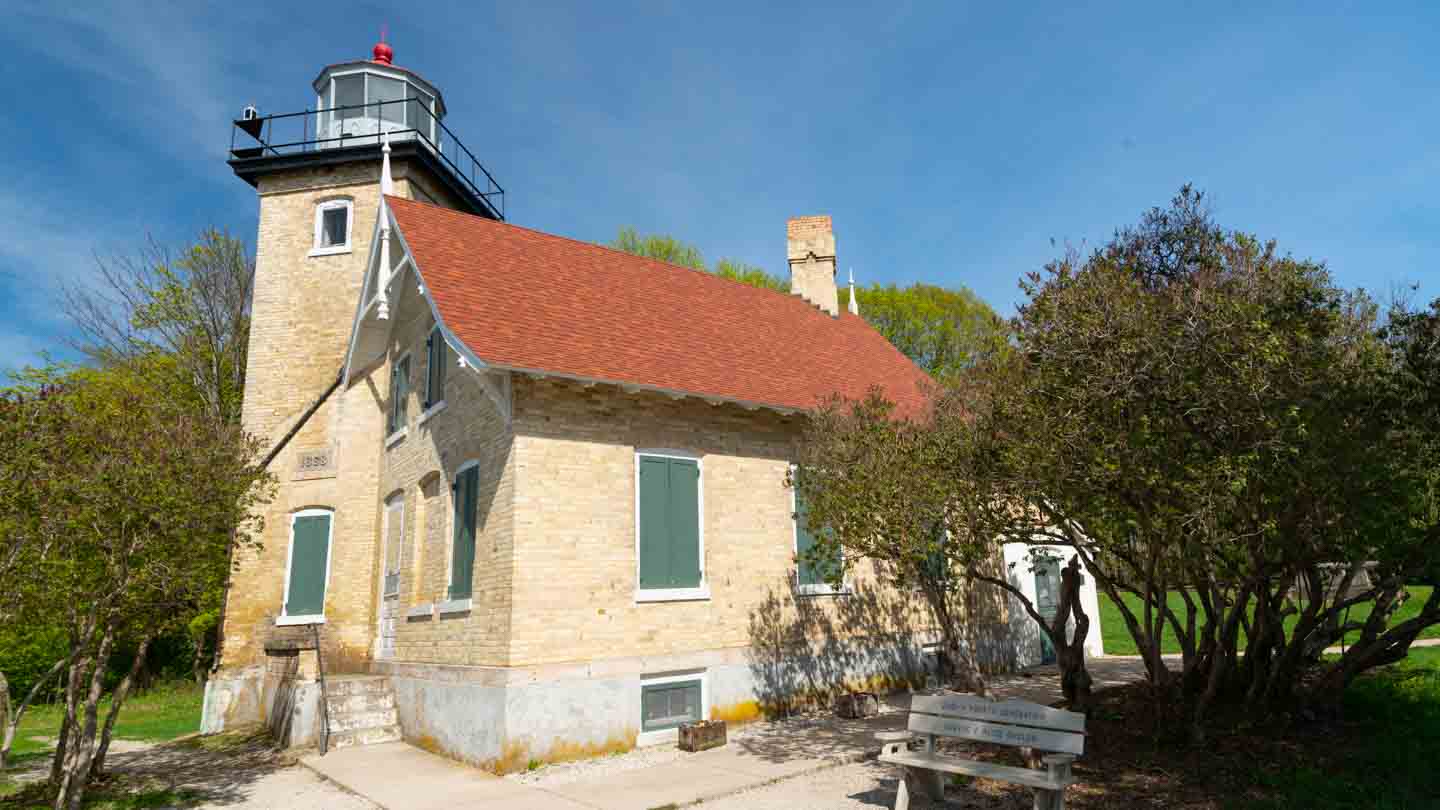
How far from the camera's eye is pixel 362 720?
1224 centimetres

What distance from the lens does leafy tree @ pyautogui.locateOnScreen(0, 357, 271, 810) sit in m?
7.82

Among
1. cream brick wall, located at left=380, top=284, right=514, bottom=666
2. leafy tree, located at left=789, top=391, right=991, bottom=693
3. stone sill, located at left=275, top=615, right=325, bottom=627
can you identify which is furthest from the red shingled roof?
stone sill, located at left=275, top=615, right=325, bottom=627

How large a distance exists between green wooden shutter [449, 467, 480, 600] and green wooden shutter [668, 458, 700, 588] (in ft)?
8.80

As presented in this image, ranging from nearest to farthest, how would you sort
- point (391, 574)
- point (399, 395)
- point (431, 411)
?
point (431, 411), point (391, 574), point (399, 395)

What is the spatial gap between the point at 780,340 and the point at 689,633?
6394mm

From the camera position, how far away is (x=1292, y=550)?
7.25 m

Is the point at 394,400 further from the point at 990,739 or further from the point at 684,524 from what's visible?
the point at 990,739

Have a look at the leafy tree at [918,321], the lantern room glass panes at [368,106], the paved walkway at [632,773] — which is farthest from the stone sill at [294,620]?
the leafy tree at [918,321]

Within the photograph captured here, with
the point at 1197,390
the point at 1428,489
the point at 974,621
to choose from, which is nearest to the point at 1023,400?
the point at 1197,390

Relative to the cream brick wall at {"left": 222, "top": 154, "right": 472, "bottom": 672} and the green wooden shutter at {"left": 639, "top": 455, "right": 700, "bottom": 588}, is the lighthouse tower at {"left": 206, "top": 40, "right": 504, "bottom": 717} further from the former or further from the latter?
the green wooden shutter at {"left": 639, "top": 455, "right": 700, "bottom": 588}

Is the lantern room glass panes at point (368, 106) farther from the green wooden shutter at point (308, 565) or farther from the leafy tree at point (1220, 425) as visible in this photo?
the leafy tree at point (1220, 425)

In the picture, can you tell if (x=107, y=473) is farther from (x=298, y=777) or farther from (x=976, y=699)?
(x=976, y=699)

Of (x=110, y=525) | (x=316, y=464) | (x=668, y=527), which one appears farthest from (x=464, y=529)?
(x=316, y=464)

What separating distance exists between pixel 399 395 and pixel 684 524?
21.3 feet
